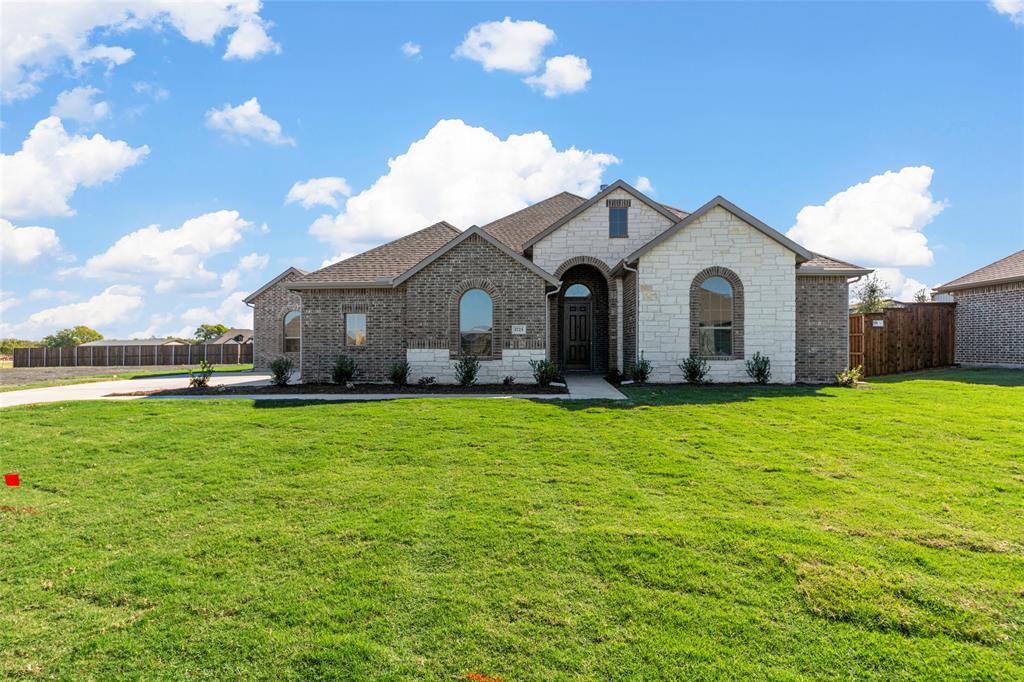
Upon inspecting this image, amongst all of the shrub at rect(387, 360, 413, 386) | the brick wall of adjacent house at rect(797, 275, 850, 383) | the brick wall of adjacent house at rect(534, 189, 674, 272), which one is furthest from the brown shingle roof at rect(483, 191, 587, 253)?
the brick wall of adjacent house at rect(797, 275, 850, 383)

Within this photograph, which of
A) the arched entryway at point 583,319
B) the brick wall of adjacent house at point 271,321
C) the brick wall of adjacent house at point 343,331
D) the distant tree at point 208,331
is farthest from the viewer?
the distant tree at point 208,331

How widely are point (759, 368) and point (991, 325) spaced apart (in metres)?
11.9

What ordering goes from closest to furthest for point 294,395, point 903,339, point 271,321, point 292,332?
point 294,395 < point 903,339 < point 292,332 < point 271,321

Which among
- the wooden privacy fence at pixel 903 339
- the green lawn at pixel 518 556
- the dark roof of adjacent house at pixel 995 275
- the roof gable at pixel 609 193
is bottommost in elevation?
the green lawn at pixel 518 556

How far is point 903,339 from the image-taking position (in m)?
18.8

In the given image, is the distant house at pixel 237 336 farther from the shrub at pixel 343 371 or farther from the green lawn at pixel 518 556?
the green lawn at pixel 518 556

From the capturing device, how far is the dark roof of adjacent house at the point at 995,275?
62.5 ft

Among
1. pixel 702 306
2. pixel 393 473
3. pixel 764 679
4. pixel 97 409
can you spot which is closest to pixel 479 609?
pixel 764 679

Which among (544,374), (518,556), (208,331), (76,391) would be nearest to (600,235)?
(544,374)

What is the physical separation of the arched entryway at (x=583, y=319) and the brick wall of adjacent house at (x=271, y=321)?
489 inches

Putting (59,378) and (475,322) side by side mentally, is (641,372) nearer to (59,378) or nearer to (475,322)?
(475,322)

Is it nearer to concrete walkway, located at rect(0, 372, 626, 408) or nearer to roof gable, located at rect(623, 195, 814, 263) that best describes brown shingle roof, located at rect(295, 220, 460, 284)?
concrete walkway, located at rect(0, 372, 626, 408)

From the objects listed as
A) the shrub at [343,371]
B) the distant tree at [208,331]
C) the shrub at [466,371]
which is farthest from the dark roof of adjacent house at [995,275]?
the distant tree at [208,331]

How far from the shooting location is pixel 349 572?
13.0 ft
